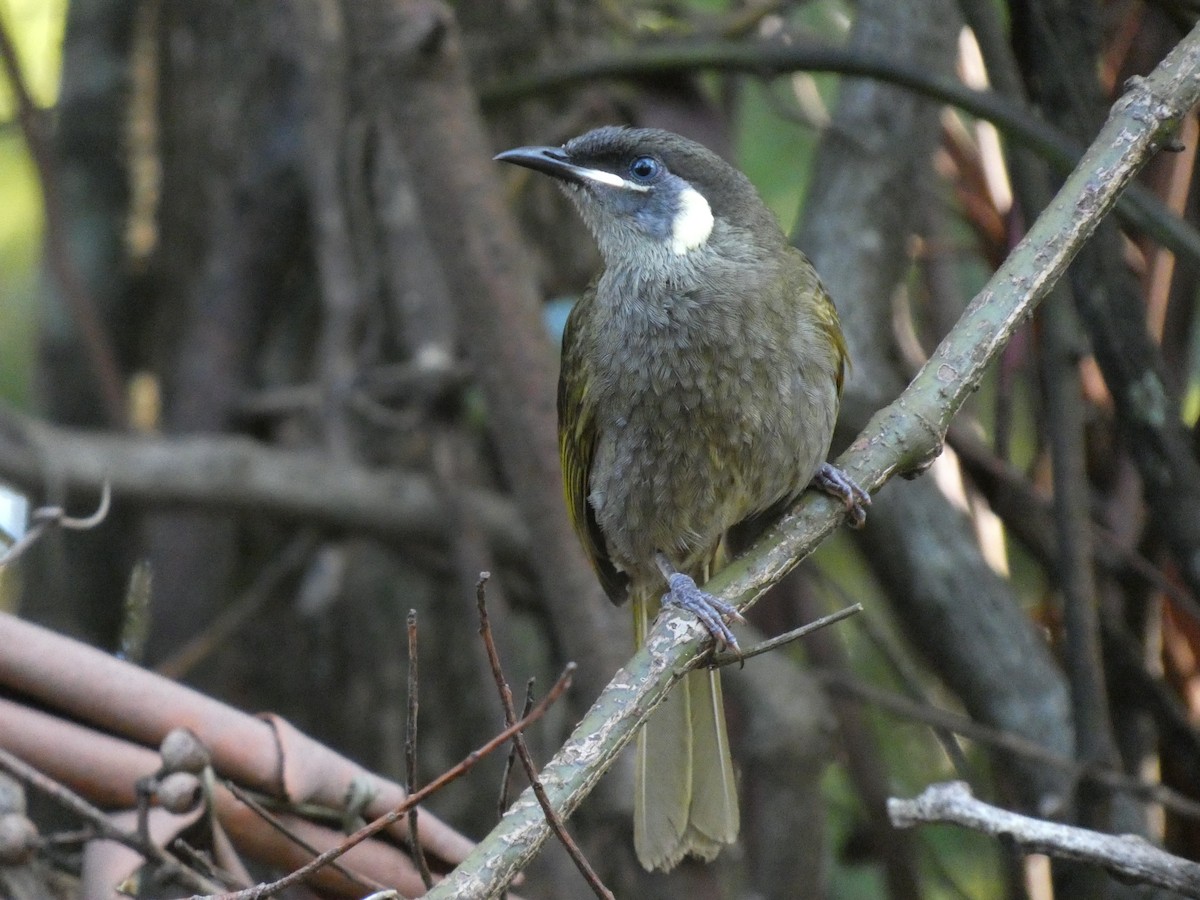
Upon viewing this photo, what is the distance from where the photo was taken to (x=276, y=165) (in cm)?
431

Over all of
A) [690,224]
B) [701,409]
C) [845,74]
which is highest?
[845,74]

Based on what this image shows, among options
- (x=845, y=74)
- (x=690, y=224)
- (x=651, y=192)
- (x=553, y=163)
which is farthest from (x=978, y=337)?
(x=845, y=74)

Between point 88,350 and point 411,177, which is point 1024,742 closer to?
point 411,177

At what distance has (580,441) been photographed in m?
2.88

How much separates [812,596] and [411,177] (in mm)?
1643

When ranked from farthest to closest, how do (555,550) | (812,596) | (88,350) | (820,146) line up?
(88,350) < (812,596) < (820,146) < (555,550)

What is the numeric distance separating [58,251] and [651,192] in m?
1.99

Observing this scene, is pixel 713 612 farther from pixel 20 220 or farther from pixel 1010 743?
pixel 20 220

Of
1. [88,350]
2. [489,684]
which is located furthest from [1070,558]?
[88,350]

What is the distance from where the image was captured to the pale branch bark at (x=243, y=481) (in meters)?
3.60

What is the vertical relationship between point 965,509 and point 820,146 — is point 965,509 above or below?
below

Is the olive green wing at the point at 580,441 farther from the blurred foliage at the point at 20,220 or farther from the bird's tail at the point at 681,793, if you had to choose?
the blurred foliage at the point at 20,220

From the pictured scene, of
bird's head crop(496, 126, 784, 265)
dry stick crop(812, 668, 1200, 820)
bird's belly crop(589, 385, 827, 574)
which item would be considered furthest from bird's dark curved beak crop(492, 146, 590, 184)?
dry stick crop(812, 668, 1200, 820)

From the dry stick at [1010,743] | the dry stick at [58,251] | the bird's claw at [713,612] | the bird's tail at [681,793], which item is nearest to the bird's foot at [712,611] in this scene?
the bird's claw at [713,612]
